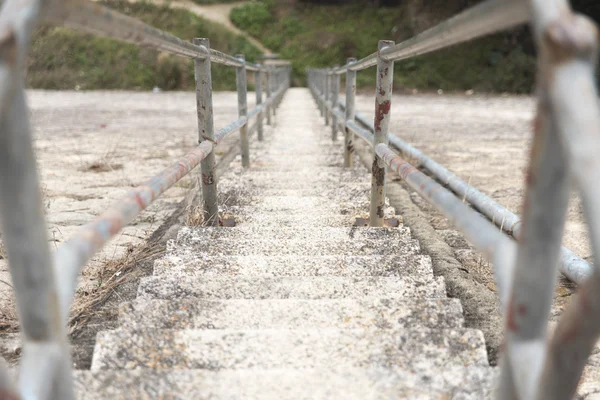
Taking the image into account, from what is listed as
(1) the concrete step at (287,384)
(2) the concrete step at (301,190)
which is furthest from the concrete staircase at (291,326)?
(2) the concrete step at (301,190)

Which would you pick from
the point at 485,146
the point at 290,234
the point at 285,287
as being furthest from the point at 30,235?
the point at 485,146

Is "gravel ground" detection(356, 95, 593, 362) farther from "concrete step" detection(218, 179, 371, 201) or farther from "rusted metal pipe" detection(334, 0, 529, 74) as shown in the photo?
"rusted metal pipe" detection(334, 0, 529, 74)

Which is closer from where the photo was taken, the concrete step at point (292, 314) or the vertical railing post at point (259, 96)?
the concrete step at point (292, 314)

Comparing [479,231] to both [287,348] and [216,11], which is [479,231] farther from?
[216,11]

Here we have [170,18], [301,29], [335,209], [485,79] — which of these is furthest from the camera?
[301,29]

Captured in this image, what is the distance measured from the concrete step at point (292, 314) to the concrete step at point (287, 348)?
0.33ft

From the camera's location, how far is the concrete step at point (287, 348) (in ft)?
4.27

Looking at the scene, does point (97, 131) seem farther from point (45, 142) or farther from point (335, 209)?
point (335, 209)

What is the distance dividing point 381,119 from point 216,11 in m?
26.1

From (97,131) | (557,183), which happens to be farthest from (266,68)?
(557,183)

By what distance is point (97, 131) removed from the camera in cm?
720

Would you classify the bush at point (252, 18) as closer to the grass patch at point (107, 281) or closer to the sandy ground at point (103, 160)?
the sandy ground at point (103, 160)

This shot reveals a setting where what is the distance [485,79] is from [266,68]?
47.3 ft

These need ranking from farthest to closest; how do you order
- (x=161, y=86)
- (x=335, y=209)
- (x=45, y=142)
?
(x=161, y=86), (x=45, y=142), (x=335, y=209)
